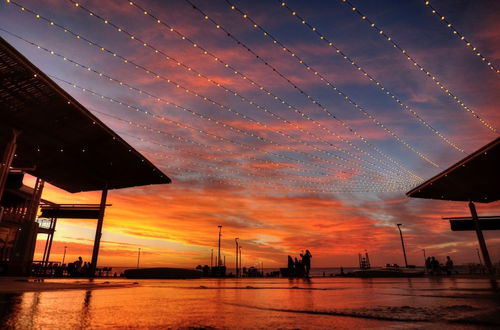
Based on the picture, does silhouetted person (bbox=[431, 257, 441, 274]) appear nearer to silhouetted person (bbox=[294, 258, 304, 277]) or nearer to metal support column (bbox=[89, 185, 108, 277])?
silhouetted person (bbox=[294, 258, 304, 277])

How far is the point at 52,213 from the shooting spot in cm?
2864

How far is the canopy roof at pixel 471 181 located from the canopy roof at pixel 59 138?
22.4m

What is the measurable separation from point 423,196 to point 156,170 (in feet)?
82.8

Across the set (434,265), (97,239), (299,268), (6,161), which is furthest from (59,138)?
(434,265)

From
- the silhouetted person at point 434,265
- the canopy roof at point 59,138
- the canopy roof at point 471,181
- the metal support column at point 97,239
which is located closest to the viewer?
the canopy roof at point 59,138

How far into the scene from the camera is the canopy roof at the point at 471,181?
1969 cm

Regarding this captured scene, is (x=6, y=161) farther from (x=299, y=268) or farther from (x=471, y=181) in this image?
(x=471, y=181)

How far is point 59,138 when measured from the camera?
18.5 m

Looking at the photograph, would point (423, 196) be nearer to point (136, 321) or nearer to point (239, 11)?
point (239, 11)

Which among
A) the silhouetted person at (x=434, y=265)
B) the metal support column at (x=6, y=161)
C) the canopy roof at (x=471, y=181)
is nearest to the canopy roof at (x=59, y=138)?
the metal support column at (x=6, y=161)

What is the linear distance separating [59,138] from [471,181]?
3063cm

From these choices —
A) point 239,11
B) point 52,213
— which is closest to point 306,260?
point 239,11

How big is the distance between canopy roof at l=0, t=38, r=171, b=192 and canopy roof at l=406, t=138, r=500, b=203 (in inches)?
882

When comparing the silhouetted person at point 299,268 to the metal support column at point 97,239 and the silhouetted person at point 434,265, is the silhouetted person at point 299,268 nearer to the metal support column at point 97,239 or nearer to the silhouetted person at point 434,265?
the silhouetted person at point 434,265
